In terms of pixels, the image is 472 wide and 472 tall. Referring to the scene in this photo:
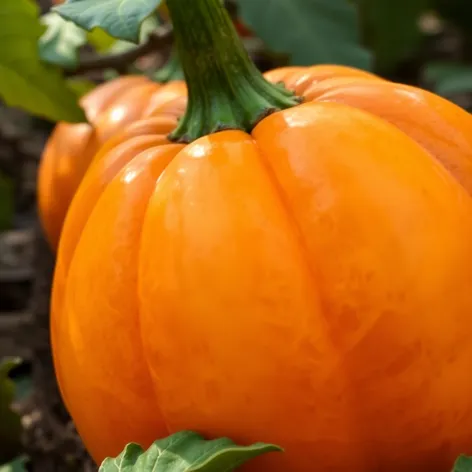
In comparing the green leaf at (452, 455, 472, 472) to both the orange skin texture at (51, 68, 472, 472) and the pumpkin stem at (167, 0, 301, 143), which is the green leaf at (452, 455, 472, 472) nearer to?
the orange skin texture at (51, 68, 472, 472)

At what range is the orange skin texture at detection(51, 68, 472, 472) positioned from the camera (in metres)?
0.67

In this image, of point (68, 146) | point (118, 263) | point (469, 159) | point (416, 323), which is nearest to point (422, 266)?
point (416, 323)

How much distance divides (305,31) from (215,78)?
0.48 meters

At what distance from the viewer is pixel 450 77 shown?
155 cm

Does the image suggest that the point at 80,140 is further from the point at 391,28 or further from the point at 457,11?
the point at 457,11

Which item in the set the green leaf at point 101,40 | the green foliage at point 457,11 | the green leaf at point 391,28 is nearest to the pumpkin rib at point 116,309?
the green leaf at point 101,40

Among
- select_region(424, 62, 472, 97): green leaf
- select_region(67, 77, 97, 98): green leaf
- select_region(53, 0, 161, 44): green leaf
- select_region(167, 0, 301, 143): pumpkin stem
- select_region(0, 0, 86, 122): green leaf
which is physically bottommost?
select_region(67, 77, 97, 98): green leaf

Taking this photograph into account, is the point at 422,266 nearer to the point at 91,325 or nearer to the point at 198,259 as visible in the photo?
the point at 198,259

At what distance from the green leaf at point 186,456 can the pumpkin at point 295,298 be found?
33 mm

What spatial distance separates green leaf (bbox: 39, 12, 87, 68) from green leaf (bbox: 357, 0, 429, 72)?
3.20 ft

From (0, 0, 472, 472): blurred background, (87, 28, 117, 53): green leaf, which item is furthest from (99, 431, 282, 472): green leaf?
(87, 28, 117, 53): green leaf

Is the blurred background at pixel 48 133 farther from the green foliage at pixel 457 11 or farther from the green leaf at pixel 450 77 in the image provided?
the green foliage at pixel 457 11

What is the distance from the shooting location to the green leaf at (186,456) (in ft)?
2.06

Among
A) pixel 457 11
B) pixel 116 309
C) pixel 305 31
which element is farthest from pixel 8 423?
pixel 457 11
